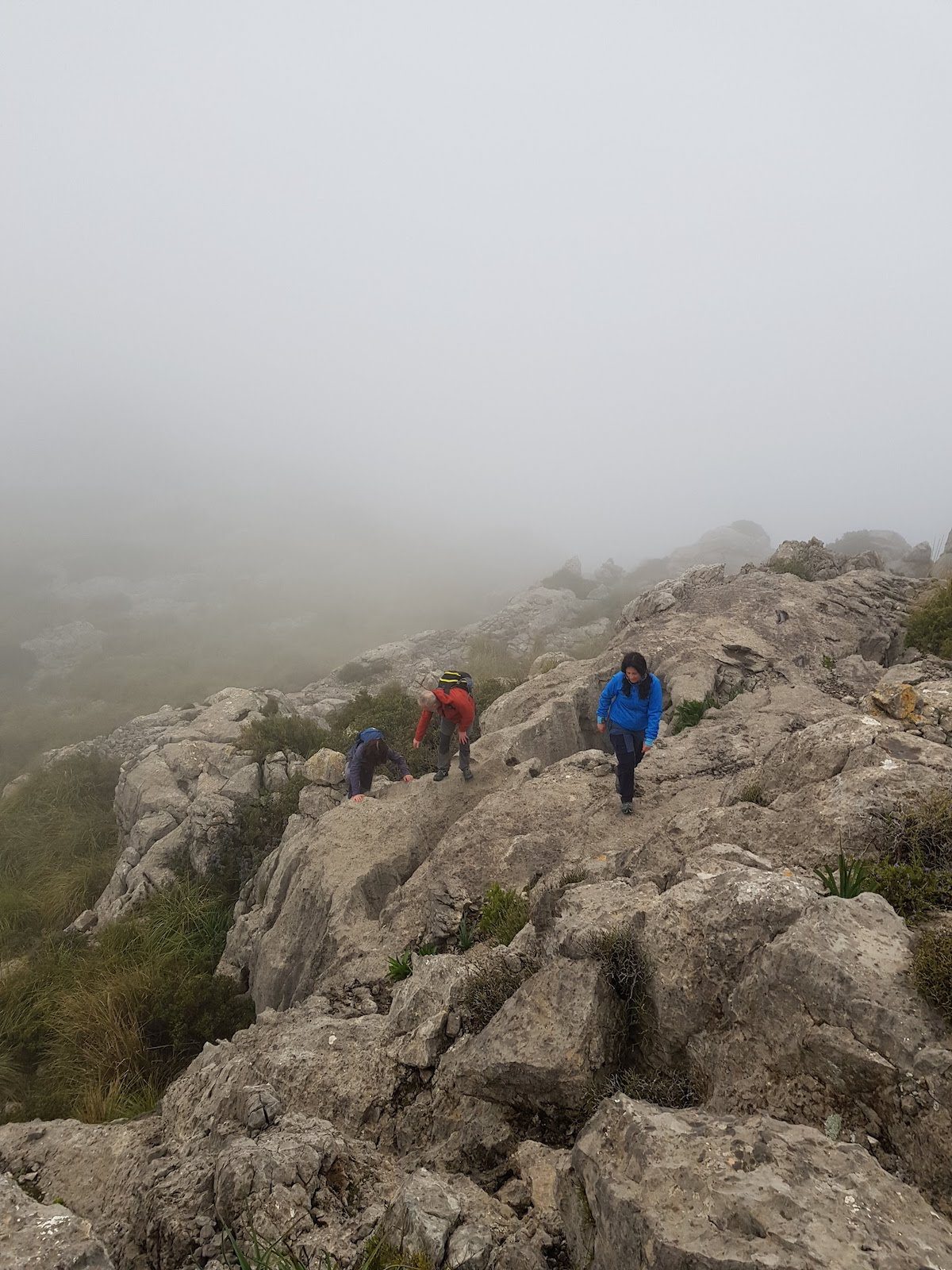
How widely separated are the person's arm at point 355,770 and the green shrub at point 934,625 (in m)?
12.8

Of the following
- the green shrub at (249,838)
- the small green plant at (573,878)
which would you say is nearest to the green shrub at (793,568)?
the small green plant at (573,878)

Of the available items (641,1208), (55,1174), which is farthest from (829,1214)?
(55,1174)

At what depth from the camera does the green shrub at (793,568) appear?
1939 centimetres

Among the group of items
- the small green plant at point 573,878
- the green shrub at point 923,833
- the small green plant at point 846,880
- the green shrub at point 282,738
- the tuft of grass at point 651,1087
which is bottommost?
the green shrub at point 282,738

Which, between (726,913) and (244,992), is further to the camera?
(244,992)

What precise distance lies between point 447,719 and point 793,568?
1535 cm

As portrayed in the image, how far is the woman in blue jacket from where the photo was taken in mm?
8484

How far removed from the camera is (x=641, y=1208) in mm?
2879

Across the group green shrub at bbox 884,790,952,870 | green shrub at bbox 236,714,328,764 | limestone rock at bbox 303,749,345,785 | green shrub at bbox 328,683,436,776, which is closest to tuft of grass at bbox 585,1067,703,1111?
green shrub at bbox 884,790,952,870

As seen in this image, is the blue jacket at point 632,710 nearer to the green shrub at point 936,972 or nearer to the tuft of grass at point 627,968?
the tuft of grass at point 627,968

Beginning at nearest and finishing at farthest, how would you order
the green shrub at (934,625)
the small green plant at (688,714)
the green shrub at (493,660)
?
the small green plant at (688,714), the green shrub at (934,625), the green shrub at (493,660)

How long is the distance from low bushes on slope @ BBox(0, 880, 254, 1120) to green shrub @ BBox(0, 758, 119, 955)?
2.55 meters

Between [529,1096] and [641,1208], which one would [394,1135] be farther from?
[641,1208]

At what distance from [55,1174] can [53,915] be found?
11109 mm
